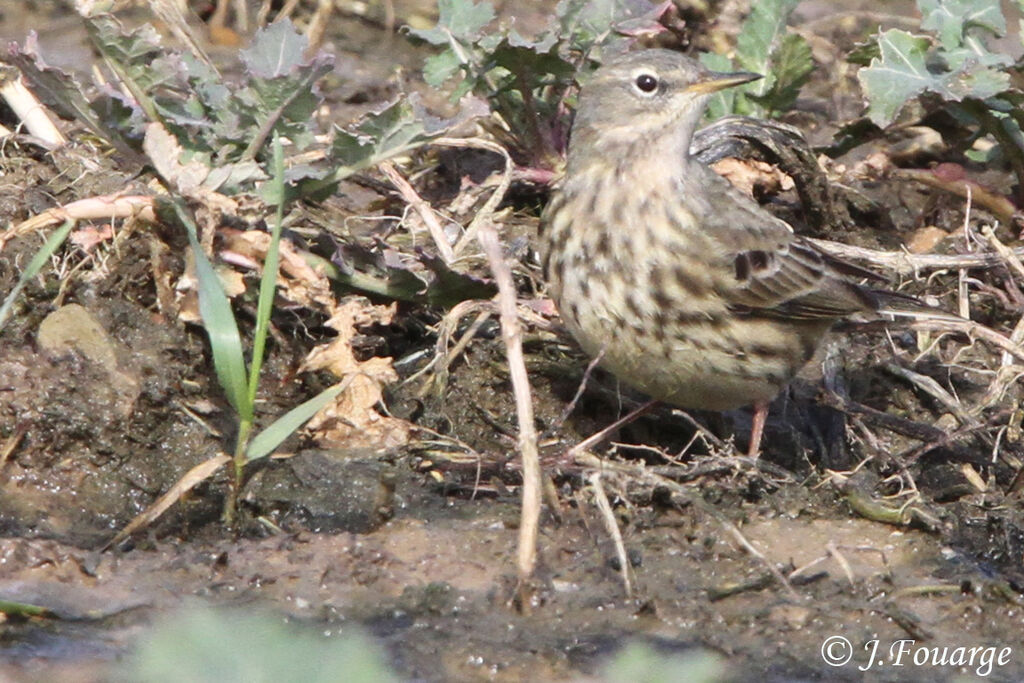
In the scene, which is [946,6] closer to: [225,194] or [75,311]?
[225,194]

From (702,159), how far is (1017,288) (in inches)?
53.3

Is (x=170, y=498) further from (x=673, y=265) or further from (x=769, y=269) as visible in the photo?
(x=769, y=269)

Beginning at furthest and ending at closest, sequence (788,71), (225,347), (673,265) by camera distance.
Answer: (788,71)
(673,265)
(225,347)

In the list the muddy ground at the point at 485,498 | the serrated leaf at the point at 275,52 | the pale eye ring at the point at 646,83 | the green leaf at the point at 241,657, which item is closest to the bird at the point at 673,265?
the pale eye ring at the point at 646,83

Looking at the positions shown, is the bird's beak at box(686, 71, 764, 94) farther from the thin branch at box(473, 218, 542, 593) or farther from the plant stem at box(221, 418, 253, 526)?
the plant stem at box(221, 418, 253, 526)

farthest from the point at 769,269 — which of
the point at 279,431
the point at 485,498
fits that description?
the point at 279,431

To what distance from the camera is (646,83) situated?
496cm

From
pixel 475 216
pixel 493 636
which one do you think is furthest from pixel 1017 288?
pixel 493 636

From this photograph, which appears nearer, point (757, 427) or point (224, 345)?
point (224, 345)

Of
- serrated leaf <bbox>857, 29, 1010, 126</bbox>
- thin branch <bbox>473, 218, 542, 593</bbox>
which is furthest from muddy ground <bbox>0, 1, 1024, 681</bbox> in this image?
serrated leaf <bbox>857, 29, 1010, 126</bbox>

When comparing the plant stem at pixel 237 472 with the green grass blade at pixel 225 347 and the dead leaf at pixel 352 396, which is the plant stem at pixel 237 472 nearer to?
the green grass blade at pixel 225 347

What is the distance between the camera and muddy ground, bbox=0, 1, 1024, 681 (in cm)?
397

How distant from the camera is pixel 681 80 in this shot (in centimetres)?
494

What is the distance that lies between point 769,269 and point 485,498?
4.17 feet
